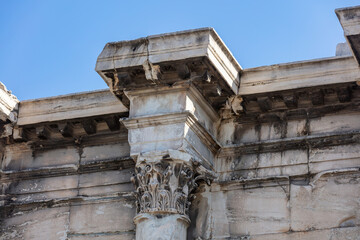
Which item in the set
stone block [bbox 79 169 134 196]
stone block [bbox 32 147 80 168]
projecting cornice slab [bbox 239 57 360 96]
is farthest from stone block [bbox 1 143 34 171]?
projecting cornice slab [bbox 239 57 360 96]

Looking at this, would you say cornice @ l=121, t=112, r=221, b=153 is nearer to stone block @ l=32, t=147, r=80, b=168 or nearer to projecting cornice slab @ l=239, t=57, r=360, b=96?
projecting cornice slab @ l=239, t=57, r=360, b=96

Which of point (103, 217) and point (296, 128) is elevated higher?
point (296, 128)

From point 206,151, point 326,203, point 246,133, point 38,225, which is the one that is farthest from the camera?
point 38,225

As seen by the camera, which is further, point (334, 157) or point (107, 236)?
point (107, 236)

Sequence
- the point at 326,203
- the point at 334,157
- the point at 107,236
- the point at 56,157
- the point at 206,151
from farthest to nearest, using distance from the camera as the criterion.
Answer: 1. the point at 56,157
2. the point at 107,236
3. the point at 206,151
4. the point at 334,157
5. the point at 326,203

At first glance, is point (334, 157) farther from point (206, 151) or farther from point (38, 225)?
point (38, 225)

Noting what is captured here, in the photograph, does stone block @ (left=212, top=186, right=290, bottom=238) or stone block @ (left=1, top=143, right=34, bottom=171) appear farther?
stone block @ (left=1, top=143, right=34, bottom=171)

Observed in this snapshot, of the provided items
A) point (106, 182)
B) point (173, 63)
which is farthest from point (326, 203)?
point (106, 182)

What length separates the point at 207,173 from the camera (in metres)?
11.9

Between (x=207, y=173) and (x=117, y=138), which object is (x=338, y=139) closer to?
(x=207, y=173)

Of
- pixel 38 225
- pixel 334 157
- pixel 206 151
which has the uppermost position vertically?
pixel 206 151

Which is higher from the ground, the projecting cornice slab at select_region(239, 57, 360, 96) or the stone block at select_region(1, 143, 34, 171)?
the projecting cornice slab at select_region(239, 57, 360, 96)

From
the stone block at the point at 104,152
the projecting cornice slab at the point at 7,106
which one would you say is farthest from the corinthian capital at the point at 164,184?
the projecting cornice slab at the point at 7,106

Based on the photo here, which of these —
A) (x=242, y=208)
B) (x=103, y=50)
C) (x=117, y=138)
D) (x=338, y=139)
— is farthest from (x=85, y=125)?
(x=338, y=139)
